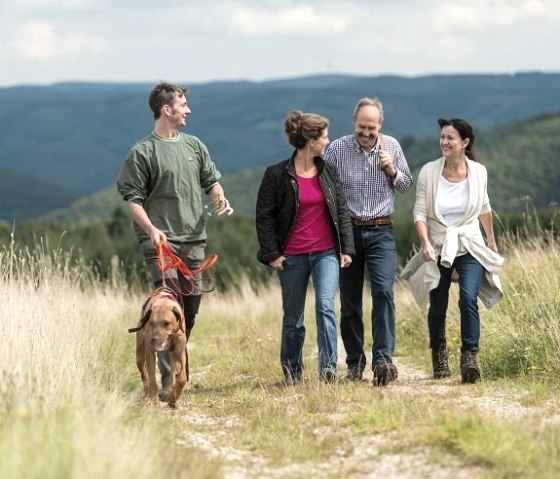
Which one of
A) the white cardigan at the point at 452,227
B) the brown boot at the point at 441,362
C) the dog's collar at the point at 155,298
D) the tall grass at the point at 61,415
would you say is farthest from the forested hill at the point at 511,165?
the dog's collar at the point at 155,298

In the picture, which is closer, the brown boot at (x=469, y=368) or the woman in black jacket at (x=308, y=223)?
the woman in black jacket at (x=308, y=223)

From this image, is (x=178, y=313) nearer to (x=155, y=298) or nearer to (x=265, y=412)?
(x=155, y=298)

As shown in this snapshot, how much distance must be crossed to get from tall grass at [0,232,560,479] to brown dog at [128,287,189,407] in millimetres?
177

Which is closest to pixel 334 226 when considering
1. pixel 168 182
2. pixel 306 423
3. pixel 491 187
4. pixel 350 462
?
pixel 168 182

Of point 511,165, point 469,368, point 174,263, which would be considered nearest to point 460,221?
point 469,368

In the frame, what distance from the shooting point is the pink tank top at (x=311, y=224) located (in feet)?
26.3

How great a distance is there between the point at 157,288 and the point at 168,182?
2.28 ft

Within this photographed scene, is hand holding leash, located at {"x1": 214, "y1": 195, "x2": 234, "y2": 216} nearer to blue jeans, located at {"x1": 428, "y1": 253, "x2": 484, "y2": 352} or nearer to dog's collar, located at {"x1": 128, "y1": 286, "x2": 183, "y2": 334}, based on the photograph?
dog's collar, located at {"x1": 128, "y1": 286, "x2": 183, "y2": 334}

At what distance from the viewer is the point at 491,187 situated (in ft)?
314

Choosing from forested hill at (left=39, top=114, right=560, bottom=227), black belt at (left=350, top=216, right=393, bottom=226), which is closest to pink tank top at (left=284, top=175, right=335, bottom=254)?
black belt at (left=350, top=216, right=393, bottom=226)

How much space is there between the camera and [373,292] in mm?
8531

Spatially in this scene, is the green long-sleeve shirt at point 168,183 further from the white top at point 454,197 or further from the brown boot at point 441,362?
the brown boot at point 441,362

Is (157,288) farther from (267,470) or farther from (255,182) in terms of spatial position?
(255,182)

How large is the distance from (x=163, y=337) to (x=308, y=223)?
5.31 ft
